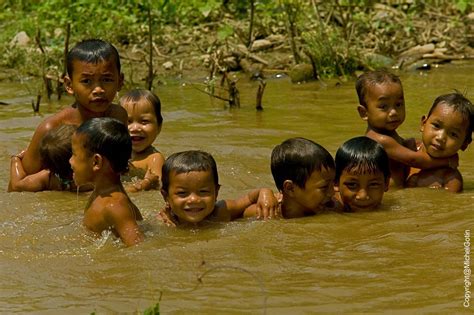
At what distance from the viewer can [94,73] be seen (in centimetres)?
670

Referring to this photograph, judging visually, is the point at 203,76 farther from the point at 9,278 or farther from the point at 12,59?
the point at 9,278

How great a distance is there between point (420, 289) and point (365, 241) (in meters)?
0.91

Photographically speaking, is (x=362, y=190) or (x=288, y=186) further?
(x=362, y=190)

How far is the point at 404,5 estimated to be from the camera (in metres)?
13.0

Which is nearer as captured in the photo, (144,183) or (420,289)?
(420,289)

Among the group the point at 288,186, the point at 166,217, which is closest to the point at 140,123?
the point at 166,217

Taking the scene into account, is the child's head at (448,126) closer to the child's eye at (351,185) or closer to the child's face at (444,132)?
the child's face at (444,132)

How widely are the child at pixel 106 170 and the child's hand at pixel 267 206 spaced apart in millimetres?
798

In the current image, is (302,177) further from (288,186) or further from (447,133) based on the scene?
(447,133)

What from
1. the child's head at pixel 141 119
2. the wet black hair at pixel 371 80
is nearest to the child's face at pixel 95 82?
the child's head at pixel 141 119

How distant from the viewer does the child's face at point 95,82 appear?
670 centimetres

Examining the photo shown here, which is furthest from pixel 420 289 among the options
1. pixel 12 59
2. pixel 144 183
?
pixel 12 59

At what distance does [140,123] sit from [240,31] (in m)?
5.32

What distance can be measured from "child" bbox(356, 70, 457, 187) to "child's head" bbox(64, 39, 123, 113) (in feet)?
5.48
